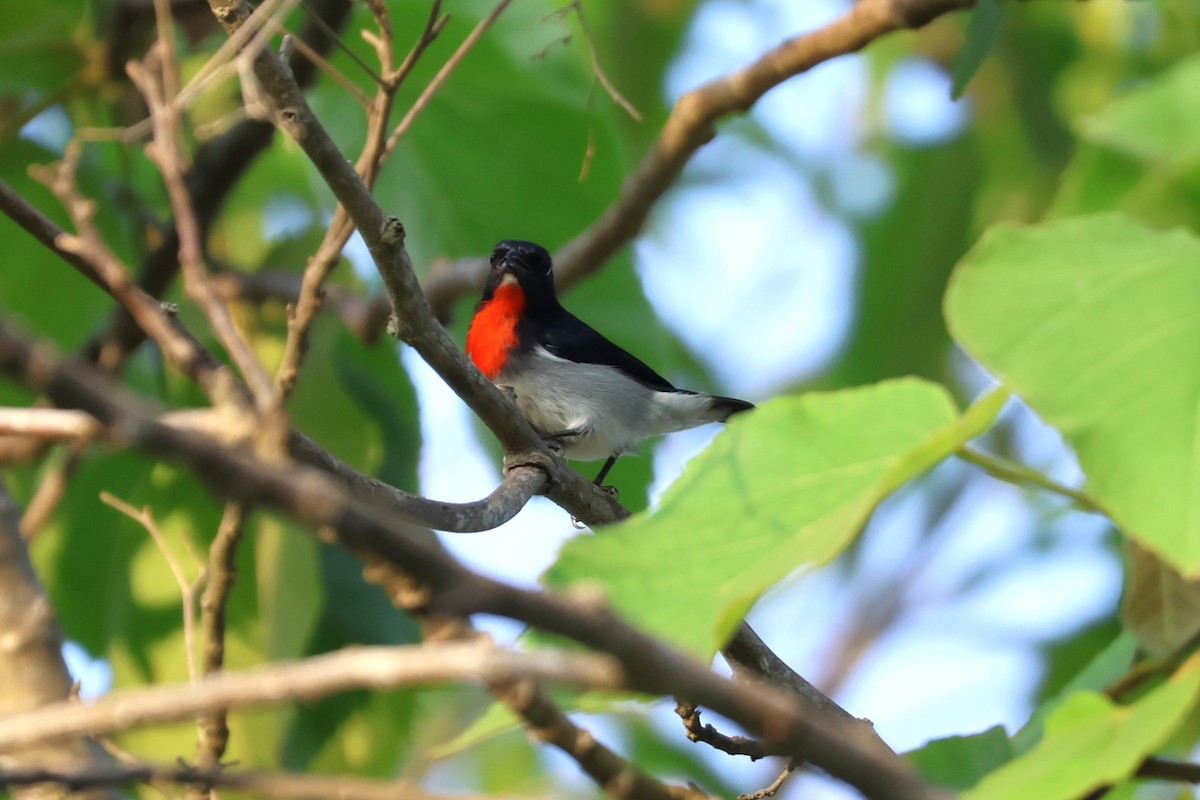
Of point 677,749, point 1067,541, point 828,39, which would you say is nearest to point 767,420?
point 828,39

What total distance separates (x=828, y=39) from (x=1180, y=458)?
2.14 m

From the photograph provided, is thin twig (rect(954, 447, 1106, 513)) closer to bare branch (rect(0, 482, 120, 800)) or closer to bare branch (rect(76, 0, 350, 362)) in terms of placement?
bare branch (rect(0, 482, 120, 800))

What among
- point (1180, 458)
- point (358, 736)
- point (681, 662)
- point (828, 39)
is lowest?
point (681, 662)

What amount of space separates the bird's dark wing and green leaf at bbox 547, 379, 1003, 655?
3.74 m

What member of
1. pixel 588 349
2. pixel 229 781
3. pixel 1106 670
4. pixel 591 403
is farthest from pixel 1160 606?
pixel 588 349

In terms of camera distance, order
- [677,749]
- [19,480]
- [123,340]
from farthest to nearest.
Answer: [677,749]
[19,480]
[123,340]

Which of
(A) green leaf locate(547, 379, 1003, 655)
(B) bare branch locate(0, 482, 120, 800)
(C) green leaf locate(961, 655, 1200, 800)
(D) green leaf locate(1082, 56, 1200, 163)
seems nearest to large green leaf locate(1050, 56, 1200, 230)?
(D) green leaf locate(1082, 56, 1200, 163)

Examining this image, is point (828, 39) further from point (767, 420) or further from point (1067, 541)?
point (1067, 541)

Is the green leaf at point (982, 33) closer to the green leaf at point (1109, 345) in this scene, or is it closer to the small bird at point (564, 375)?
the green leaf at point (1109, 345)

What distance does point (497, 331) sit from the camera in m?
5.30

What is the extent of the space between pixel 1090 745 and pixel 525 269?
3.77m

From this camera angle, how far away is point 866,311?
5.46m

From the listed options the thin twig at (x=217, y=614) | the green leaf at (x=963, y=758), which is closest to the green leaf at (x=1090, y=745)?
the green leaf at (x=963, y=758)

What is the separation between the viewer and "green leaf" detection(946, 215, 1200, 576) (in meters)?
1.30
